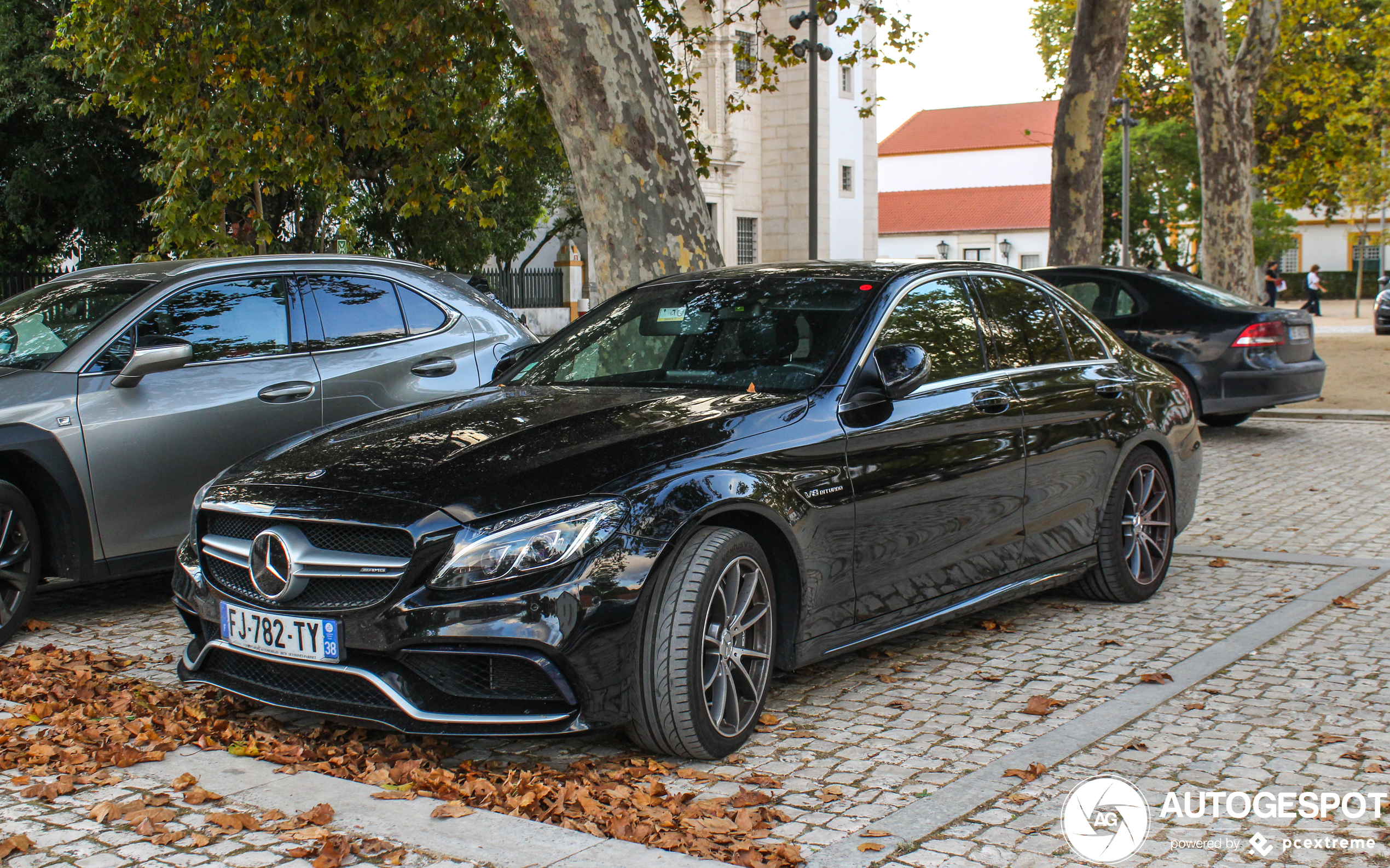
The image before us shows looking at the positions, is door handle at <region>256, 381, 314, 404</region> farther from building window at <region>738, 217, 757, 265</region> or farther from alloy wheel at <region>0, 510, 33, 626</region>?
building window at <region>738, 217, 757, 265</region>

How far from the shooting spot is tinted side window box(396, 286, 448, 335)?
762cm

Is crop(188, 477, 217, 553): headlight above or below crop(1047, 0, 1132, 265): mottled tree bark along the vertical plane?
below

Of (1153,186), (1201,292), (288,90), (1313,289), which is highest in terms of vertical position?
(1153,186)

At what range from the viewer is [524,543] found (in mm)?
4039

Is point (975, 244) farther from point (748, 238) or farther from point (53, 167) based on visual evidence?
point (53, 167)

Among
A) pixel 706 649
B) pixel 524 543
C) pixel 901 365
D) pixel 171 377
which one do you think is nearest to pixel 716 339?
pixel 901 365

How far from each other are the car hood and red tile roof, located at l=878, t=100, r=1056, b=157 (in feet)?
297

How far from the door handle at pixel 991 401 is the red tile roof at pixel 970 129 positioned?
89280 millimetres

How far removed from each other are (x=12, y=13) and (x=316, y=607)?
2426cm

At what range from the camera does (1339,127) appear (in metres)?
38.0

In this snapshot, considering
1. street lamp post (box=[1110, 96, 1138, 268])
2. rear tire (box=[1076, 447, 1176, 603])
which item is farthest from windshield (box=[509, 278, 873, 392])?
street lamp post (box=[1110, 96, 1138, 268])

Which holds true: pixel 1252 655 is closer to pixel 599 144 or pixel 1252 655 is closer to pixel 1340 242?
pixel 599 144

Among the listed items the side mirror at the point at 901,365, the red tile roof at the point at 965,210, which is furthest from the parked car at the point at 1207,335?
the red tile roof at the point at 965,210

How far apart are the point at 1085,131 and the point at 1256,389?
5.50 m
